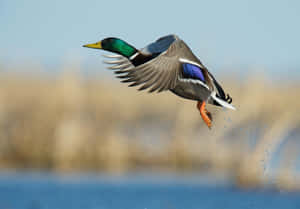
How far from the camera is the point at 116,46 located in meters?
6.17

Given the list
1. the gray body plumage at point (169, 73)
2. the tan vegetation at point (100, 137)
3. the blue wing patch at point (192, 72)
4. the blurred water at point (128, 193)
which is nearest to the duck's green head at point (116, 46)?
the gray body plumage at point (169, 73)

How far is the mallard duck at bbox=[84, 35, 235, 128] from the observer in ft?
18.3

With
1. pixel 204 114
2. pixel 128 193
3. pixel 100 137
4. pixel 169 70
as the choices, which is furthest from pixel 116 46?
pixel 100 137

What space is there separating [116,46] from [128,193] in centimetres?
1317

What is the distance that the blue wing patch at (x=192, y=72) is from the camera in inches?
229

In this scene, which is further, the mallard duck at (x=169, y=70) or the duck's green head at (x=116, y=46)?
the duck's green head at (x=116, y=46)

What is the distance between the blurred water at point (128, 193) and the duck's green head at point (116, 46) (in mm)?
8566

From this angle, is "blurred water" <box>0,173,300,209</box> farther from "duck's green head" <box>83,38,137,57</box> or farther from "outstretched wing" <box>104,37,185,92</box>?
"outstretched wing" <box>104,37,185,92</box>

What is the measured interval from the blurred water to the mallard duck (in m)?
8.62

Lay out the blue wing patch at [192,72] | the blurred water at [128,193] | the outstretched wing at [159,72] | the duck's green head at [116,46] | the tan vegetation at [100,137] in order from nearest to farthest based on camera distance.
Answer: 1. the outstretched wing at [159,72]
2. the blue wing patch at [192,72]
3. the duck's green head at [116,46]
4. the blurred water at [128,193]
5. the tan vegetation at [100,137]

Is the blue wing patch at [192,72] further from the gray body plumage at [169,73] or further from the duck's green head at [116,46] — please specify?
the duck's green head at [116,46]

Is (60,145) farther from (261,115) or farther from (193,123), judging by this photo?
(261,115)

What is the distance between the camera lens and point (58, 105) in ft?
73.2

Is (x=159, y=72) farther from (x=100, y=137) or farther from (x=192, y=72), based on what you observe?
(x=100, y=137)
